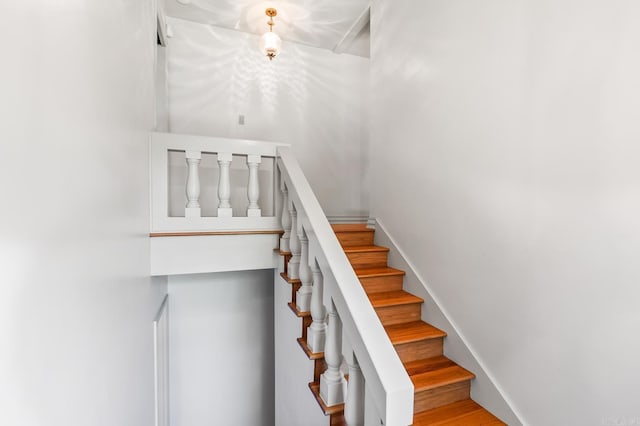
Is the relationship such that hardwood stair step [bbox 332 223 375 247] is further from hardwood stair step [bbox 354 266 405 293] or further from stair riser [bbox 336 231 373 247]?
hardwood stair step [bbox 354 266 405 293]

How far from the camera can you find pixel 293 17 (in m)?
3.14

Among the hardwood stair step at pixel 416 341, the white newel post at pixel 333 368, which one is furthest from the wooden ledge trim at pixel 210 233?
the hardwood stair step at pixel 416 341

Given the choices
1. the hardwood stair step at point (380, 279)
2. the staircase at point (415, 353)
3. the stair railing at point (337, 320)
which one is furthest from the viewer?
the hardwood stair step at point (380, 279)

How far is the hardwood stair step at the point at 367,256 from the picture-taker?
97.1 inches

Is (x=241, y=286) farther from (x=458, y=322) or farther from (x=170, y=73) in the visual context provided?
(x=170, y=73)

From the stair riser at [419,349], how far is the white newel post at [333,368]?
64 cm

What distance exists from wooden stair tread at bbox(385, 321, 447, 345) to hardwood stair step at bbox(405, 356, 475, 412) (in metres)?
0.16

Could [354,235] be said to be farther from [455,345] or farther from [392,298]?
[455,345]

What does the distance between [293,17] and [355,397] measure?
3.37 m

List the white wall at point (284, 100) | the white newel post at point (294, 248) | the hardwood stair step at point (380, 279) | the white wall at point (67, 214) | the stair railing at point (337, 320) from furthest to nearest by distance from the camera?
the white wall at point (284, 100), the hardwood stair step at point (380, 279), the white newel post at point (294, 248), the stair railing at point (337, 320), the white wall at point (67, 214)

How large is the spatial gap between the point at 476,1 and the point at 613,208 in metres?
1.48

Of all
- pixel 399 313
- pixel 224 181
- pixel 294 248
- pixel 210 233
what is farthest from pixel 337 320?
pixel 224 181

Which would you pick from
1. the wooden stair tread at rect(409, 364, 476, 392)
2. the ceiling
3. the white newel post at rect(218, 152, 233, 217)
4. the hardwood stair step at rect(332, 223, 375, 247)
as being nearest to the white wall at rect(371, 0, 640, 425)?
the wooden stair tread at rect(409, 364, 476, 392)

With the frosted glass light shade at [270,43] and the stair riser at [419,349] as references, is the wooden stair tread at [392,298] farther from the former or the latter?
the frosted glass light shade at [270,43]
